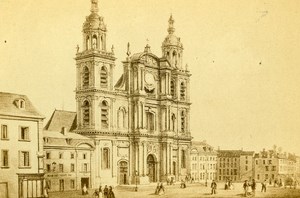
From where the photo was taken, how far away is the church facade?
44.2ft

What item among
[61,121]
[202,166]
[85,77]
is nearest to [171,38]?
[85,77]

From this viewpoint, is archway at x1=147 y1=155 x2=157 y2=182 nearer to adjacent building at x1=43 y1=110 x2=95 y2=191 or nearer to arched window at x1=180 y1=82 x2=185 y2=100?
arched window at x1=180 y1=82 x2=185 y2=100

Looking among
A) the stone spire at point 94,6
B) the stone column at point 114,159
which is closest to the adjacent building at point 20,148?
the stone spire at point 94,6

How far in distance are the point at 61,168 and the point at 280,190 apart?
14.7 ft

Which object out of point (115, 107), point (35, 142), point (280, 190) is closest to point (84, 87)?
point (115, 107)

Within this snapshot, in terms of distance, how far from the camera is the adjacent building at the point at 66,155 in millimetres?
11031

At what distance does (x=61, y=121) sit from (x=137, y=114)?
12.6ft

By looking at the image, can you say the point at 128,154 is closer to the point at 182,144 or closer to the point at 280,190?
the point at 182,144

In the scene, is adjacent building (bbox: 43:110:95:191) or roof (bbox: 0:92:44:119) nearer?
roof (bbox: 0:92:44:119)

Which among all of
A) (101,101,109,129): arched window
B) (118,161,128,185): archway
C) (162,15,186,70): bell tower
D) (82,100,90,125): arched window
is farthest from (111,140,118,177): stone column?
(162,15,186,70): bell tower

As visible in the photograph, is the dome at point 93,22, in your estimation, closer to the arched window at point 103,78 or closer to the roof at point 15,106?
the roof at point 15,106

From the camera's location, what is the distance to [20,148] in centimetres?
961

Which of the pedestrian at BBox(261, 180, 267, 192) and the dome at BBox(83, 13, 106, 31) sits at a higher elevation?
the dome at BBox(83, 13, 106, 31)

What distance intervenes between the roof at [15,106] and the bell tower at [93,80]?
2.30 metres
